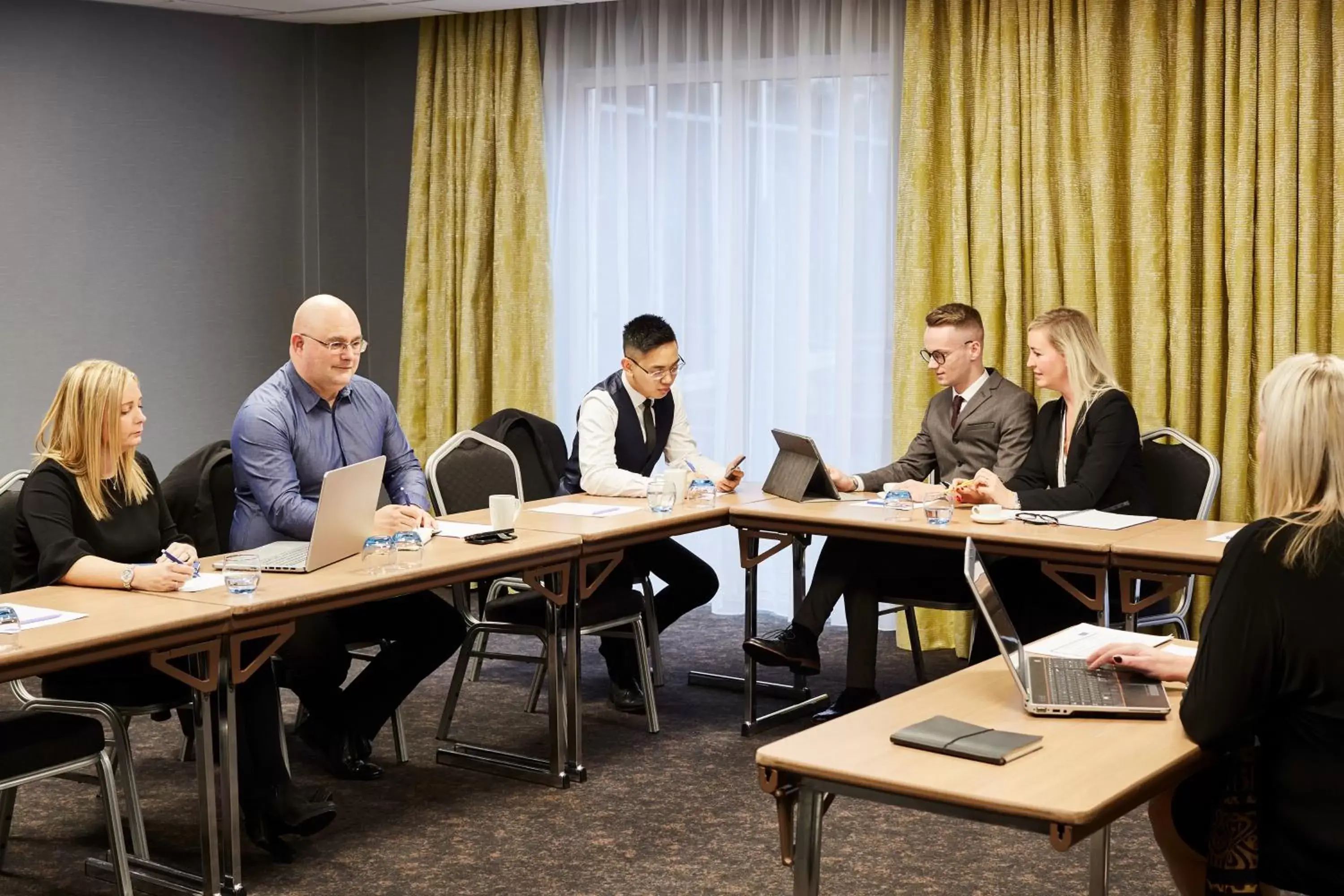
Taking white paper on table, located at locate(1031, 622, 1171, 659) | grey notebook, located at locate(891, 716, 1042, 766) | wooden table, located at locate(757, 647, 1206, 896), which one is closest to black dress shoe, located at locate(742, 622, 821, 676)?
white paper on table, located at locate(1031, 622, 1171, 659)

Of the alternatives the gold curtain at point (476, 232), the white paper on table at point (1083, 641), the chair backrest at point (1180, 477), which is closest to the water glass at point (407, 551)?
the white paper on table at point (1083, 641)

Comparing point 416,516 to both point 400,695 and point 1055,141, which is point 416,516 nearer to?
point 400,695

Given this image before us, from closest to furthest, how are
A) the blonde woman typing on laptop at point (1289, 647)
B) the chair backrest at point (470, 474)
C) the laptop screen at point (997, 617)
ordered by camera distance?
the blonde woman typing on laptop at point (1289, 647)
the laptop screen at point (997, 617)
the chair backrest at point (470, 474)

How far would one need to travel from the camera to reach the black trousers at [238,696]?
3342mm

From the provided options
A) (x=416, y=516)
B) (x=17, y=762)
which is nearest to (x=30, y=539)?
(x=17, y=762)

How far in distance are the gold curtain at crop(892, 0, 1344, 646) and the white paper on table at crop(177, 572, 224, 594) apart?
10.1ft

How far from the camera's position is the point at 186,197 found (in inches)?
250

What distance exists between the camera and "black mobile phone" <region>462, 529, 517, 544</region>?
3.95 m

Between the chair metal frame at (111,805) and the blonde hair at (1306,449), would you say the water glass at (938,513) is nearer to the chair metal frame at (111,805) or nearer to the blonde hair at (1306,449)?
the blonde hair at (1306,449)

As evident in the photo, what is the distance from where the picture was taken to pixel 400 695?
4180mm

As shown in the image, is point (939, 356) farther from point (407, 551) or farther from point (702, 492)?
point (407, 551)

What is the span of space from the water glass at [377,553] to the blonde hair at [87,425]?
61cm

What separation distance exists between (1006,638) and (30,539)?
226cm

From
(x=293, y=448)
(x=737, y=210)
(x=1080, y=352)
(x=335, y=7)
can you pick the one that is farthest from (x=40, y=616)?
(x=737, y=210)
